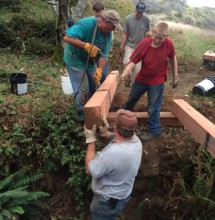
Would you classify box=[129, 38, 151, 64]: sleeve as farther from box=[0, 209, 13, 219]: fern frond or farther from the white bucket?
box=[0, 209, 13, 219]: fern frond

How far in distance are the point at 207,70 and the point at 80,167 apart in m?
6.59

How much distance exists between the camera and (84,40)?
4.45 metres

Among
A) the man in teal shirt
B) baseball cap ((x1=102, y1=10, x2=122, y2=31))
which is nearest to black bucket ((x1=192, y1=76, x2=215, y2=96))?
the man in teal shirt

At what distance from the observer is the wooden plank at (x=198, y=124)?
13.6 feet

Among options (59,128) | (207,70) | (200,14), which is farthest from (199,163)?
(200,14)

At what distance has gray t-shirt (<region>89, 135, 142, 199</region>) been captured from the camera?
3.09m

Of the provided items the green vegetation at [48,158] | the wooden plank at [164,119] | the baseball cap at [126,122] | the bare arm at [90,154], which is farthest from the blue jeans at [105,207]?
the wooden plank at [164,119]

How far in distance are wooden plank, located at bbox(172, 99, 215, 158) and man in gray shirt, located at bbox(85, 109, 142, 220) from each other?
1.31m

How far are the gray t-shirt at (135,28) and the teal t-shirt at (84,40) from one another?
2649mm

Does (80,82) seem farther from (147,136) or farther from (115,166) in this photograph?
(115,166)

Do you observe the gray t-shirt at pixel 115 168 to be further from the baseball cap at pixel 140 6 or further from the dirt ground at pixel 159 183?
the baseball cap at pixel 140 6

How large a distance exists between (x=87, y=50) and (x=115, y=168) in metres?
1.80

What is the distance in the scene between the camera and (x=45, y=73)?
755cm

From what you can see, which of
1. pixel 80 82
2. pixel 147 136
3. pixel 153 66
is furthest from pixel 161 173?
pixel 80 82
